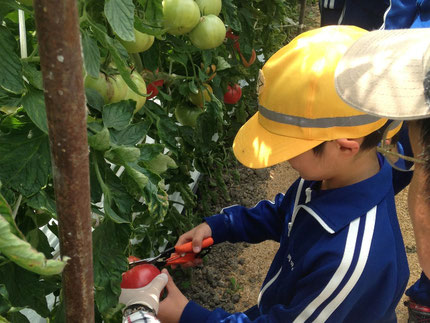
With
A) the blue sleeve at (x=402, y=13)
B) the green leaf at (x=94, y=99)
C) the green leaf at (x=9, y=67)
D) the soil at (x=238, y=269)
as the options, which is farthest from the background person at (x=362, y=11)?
the green leaf at (x=9, y=67)

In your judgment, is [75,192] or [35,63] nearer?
[75,192]

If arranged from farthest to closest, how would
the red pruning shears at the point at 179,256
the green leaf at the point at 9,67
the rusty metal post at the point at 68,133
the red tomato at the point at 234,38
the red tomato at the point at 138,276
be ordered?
1. the red tomato at the point at 234,38
2. the red pruning shears at the point at 179,256
3. the red tomato at the point at 138,276
4. the green leaf at the point at 9,67
5. the rusty metal post at the point at 68,133

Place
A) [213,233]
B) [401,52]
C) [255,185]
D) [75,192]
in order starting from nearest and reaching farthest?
[75,192] < [401,52] < [213,233] < [255,185]

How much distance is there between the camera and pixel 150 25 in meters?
1.11

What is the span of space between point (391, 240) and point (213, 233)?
1.96ft

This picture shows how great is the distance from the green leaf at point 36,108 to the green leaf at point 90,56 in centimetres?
9

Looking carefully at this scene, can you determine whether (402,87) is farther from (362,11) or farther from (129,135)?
(362,11)

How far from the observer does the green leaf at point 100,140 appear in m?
0.94

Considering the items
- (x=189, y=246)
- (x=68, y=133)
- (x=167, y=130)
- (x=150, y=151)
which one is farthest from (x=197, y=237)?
(x=68, y=133)

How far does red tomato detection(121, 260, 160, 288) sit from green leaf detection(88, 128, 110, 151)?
0.53 meters

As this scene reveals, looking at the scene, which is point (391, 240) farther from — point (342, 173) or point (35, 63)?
point (35, 63)

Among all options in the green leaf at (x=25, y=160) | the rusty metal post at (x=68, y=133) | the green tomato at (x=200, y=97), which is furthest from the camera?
the green tomato at (x=200, y=97)

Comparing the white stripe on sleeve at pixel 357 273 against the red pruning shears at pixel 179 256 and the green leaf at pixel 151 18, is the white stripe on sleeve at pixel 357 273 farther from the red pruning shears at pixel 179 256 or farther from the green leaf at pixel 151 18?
the green leaf at pixel 151 18

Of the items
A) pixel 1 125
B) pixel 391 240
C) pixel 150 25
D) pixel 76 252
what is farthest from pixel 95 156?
pixel 391 240
